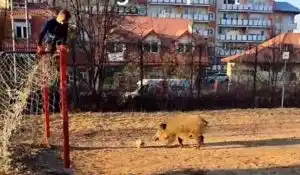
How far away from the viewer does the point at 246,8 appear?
2650 inches

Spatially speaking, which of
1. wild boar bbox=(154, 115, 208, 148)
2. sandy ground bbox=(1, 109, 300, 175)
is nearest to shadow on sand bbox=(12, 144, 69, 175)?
sandy ground bbox=(1, 109, 300, 175)

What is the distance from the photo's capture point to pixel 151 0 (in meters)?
61.1

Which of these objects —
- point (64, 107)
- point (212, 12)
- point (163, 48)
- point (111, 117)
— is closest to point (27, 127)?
point (111, 117)

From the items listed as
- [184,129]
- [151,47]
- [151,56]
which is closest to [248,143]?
[184,129]

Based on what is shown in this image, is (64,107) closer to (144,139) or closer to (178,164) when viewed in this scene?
(178,164)

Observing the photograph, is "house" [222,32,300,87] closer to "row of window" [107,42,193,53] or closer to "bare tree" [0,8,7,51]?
"row of window" [107,42,193,53]

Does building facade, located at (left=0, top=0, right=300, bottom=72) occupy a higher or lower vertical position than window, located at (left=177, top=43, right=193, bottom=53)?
higher

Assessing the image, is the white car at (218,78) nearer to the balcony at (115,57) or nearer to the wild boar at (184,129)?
the balcony at (115,57)

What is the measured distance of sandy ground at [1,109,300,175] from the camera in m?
8.01

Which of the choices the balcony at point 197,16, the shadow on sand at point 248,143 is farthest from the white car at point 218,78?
the balcony at point 197,16

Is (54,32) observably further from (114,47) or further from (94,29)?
(94,29)

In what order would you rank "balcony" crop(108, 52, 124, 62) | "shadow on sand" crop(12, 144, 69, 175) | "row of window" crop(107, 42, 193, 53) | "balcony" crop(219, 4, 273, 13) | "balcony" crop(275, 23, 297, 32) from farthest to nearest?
"balcony" crop(275, 23, 297, 32) < "balcony" crop(219, 4, 273, 13) < "row of window" crop(107, 42, 193, 53) < "balcony" crop(108, 52, 124, 62) < "shadow on sand" crop(12, 144, 69, 175)

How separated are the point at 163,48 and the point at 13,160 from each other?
1072 centimetres

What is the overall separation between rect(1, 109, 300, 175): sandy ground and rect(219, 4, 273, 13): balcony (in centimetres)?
5377
